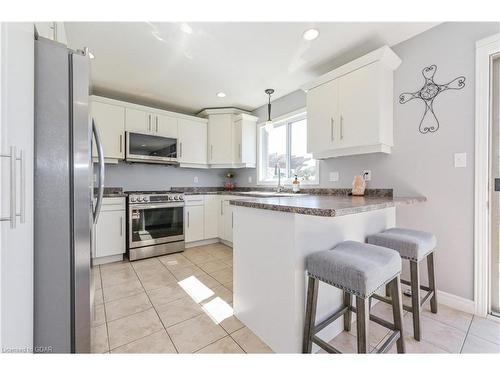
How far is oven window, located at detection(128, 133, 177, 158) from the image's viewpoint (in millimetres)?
3082

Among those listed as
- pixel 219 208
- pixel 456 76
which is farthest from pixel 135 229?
pixel 456 76

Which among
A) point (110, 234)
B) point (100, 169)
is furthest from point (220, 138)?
point (100, 169)

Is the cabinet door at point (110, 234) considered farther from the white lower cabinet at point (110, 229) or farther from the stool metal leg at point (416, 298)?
the stool metal leg at point (416, 298)

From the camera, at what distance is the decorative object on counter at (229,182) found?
4.18 meters

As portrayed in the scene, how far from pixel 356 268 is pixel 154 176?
343cm

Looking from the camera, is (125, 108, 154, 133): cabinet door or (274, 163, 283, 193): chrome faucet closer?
(125, 108, 154, 133): cabinet door

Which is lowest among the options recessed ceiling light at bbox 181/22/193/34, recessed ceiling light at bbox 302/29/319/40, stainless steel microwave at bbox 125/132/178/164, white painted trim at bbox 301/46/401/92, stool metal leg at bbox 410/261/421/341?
stool metal leg at bbox 410/261/421/341

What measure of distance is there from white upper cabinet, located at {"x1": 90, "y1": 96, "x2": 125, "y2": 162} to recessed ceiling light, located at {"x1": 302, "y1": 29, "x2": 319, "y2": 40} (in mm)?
2551

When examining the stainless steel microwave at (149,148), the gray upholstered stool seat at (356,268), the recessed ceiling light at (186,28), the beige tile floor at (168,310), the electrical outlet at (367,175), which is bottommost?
the beige tile floor at (168,310)

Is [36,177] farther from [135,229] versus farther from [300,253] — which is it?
[135,229]

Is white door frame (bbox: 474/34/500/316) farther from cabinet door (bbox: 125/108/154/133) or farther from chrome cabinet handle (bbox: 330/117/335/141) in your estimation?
cabinet door (bbox: 125/108/154/133)

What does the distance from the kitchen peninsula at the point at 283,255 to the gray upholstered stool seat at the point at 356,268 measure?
125 mm

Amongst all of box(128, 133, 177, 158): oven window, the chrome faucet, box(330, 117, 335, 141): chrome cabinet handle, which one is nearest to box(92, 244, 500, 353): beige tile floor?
the chrome faucet

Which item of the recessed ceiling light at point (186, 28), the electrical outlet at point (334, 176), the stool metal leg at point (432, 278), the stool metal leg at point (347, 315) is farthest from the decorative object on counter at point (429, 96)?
the recessed ceiling light at point (186, 28)
